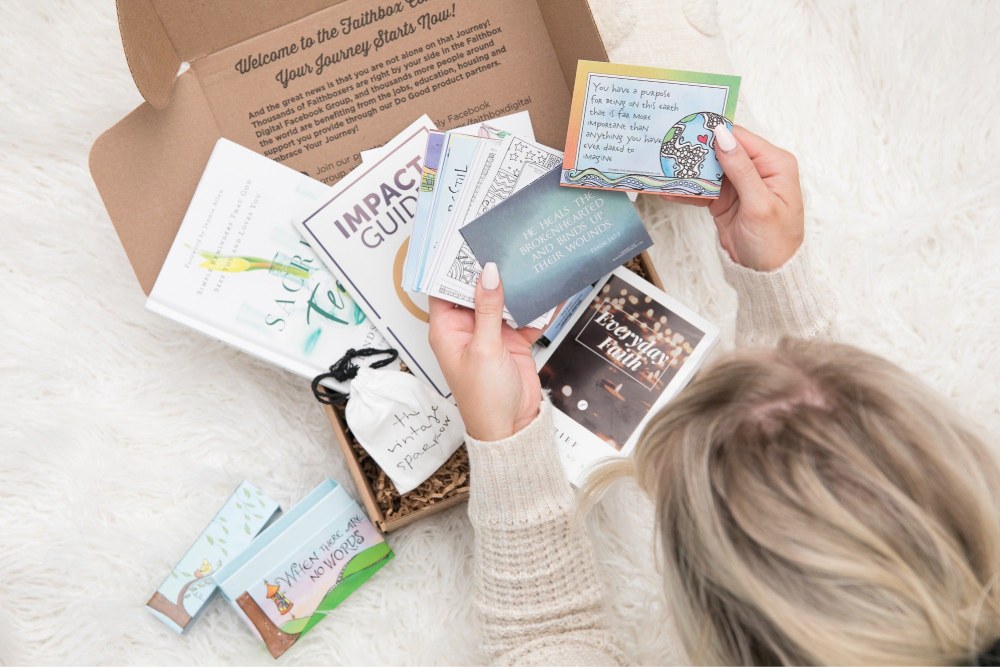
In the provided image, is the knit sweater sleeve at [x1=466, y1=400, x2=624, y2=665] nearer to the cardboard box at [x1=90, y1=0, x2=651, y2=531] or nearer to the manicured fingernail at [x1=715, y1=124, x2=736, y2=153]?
the cardboard box at [x1=90, y1=0, x2=651, y2=531]

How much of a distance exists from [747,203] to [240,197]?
569mm

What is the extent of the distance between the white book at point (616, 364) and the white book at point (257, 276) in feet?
Result: 0.77

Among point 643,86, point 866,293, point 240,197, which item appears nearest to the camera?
point 643,86

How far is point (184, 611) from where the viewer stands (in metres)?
0.93

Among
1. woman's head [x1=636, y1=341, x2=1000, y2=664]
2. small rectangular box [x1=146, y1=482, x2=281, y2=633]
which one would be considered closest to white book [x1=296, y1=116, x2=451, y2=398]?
small rectangular box [x1=146, y1=482, x2=281, y2=633]

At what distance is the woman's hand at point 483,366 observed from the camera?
0.76 metres

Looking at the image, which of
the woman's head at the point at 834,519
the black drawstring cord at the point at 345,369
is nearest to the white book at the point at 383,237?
the black drawstring cord at the point at 345,369

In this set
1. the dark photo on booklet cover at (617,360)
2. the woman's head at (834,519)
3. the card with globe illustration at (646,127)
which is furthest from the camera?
the dark photo on booklet cover at (617,360)

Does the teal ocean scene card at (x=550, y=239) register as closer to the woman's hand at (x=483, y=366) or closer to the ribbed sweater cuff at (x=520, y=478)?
the woman's hand at (x=483, y=366)

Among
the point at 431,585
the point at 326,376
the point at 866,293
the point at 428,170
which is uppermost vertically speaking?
the point at 428,170

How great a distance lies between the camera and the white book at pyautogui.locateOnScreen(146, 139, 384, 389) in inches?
33.8

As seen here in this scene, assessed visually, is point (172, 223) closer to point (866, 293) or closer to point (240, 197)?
point (240, 197)

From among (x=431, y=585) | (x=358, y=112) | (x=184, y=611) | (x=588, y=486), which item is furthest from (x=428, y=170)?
(x=184, y=611)

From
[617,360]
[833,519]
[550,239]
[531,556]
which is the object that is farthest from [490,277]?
[833,519]
